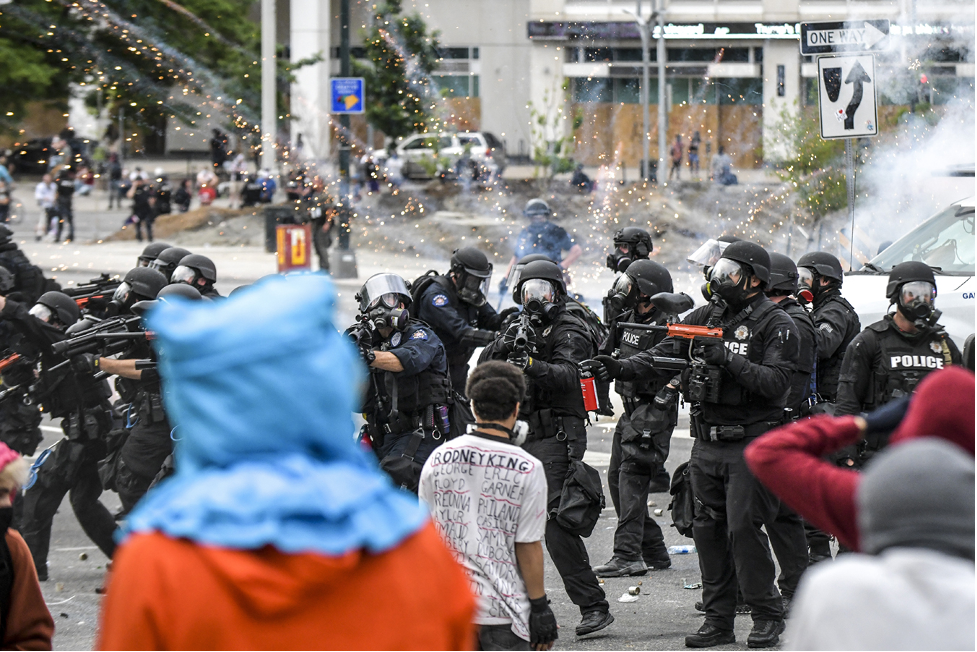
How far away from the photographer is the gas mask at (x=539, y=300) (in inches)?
242

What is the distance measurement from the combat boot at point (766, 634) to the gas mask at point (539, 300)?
1.87 meters

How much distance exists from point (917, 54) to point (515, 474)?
16304 mm

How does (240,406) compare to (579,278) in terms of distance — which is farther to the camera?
(579,278)

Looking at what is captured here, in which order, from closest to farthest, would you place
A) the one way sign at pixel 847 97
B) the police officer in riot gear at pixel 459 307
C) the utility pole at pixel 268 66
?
the police officer in riot gear at pixel 459 307, the one way sign at pixel 847 97, the utility pole at pixel 268 66

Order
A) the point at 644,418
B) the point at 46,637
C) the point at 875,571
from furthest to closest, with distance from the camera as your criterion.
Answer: the point at 644,418
the point at 46,637
the point at 875,571

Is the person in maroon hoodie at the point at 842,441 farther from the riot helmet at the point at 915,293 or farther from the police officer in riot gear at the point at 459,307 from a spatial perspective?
the police officer in riot gear at the point at 459,307

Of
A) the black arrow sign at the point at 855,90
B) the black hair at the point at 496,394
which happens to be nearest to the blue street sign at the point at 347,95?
the black arrow sign at the point at 855,90

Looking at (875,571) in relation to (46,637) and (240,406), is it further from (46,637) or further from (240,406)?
(46,637)

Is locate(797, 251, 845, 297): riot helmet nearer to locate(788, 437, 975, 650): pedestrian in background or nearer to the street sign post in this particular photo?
the street sign post

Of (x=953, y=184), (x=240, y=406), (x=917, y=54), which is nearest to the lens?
(x=240, y=406)

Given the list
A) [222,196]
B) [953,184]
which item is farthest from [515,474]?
[222,196]

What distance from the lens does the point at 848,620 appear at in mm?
1966

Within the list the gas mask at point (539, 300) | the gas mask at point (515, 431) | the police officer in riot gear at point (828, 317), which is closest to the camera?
the gas mask at point (515, 431)

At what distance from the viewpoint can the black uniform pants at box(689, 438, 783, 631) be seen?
17.5 ft
